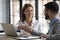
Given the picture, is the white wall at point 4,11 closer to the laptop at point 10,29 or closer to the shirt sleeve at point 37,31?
the shirt sleeve at point 37,31

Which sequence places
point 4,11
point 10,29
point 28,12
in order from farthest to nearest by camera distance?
point 4,11, point 28,12, point 10,29

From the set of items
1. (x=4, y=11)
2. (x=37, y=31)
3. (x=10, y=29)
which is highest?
(x=4, y=11)

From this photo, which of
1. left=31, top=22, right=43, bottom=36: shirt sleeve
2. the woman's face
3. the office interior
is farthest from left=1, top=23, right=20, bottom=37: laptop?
the office interior

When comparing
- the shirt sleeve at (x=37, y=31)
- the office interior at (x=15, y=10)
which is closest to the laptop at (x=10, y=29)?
the shirt sleeve at (x=37, y=31)

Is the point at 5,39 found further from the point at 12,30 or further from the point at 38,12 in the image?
the point at 38,12

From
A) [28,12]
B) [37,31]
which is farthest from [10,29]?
[28,12]

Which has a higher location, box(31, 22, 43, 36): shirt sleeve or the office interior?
the office interior

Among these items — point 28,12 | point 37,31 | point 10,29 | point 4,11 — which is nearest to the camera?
point 10,29

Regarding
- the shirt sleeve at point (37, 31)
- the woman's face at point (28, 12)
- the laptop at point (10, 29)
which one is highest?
the woman's face at point (28, 12)

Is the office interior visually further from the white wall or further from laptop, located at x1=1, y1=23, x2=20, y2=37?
laptop, located at x1=1, y1=23, x2=20, y2=37

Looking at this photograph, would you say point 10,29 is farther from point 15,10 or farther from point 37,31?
point 15,10

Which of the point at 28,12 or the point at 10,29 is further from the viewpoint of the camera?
the point at 28,12

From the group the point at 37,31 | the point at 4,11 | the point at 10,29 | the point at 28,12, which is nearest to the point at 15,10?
the point at 4,11

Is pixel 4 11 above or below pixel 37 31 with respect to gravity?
above
